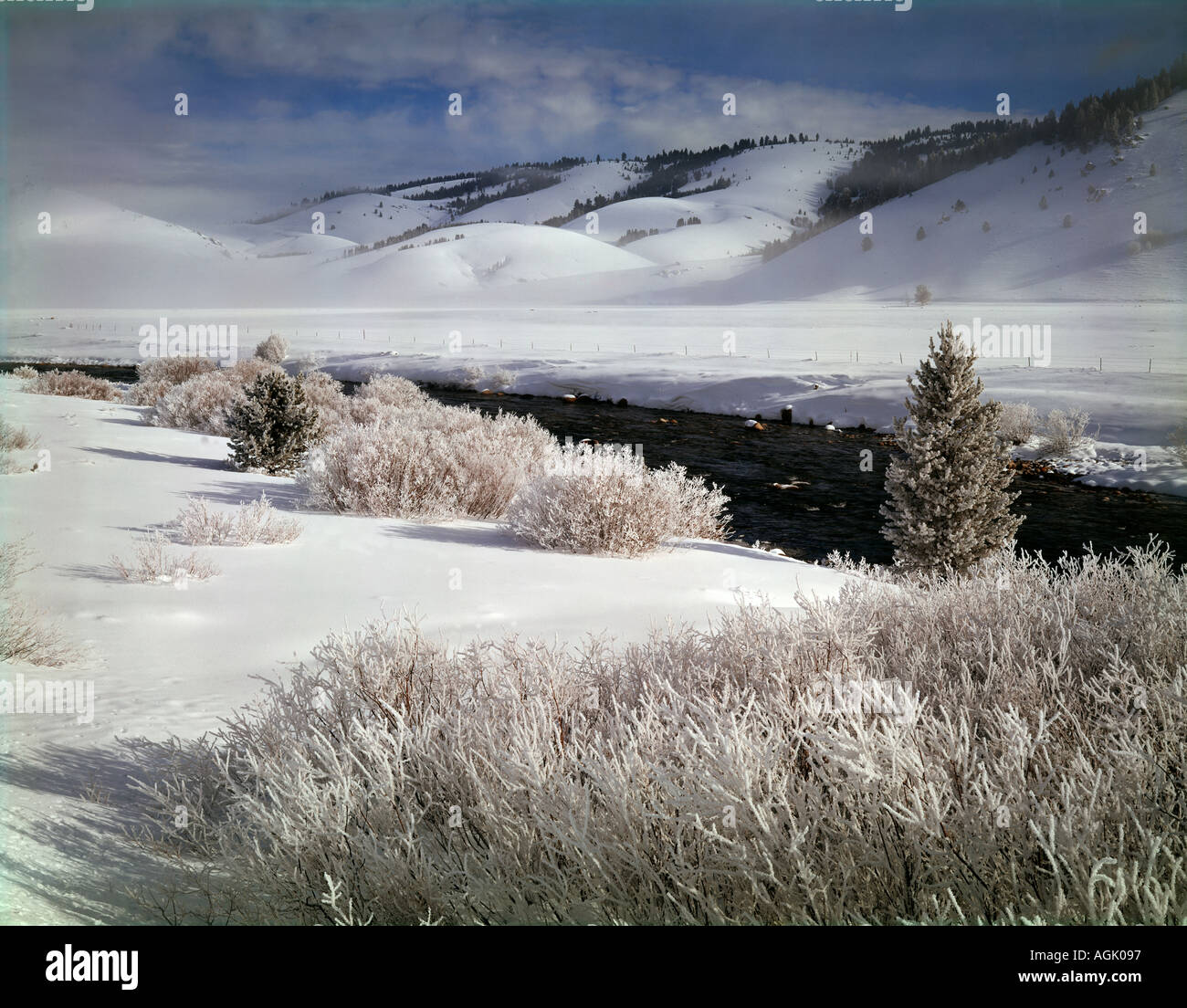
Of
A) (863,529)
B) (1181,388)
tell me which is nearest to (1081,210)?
(1181,388)

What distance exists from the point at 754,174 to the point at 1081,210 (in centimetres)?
8097

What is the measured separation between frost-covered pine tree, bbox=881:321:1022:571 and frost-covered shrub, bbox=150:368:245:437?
35.2 feet

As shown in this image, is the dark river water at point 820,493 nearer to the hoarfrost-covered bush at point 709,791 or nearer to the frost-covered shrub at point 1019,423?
A: the frost-covered shrub at point 1019,423

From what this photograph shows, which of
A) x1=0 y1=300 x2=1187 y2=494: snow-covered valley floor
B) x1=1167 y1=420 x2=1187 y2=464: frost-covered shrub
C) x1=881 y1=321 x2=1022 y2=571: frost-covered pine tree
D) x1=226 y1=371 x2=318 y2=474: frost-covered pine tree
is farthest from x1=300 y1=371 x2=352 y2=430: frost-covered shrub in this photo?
x1=1167 y1=420 x2=1187 y2=464: frost-covered shrub

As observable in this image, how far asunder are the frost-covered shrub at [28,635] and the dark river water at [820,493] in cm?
Answer: 764

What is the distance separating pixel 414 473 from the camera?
798 cm

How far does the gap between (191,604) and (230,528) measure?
155 centimetres

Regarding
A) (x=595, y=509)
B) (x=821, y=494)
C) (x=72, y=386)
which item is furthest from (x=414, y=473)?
(x=72, y=386)

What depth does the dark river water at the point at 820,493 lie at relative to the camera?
1036 cm

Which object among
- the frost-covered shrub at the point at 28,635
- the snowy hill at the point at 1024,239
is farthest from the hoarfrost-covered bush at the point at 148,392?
the snowy hill at the point at 1024,239

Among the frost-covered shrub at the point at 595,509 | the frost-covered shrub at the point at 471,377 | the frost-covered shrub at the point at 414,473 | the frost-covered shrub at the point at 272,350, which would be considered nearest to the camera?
the frost-covered shrub at the point at 595,509

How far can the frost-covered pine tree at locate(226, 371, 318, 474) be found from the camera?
32.0 feet

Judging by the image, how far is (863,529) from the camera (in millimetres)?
10961

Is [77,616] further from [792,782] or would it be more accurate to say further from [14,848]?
[792,782]
